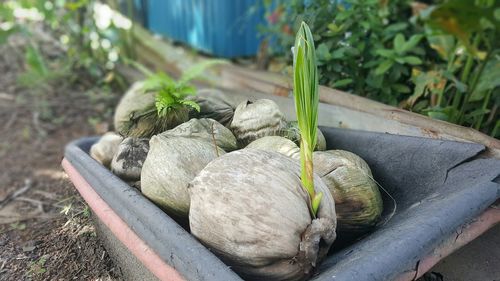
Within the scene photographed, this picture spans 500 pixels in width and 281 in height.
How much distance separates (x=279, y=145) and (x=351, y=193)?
0.29 metres

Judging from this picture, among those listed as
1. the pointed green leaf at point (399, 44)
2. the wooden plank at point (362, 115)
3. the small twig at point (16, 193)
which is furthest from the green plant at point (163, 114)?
the small twig at point (16, 193)

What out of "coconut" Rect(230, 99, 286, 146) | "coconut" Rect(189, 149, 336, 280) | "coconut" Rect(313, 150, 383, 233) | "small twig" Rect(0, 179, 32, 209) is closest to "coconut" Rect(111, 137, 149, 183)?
"coconut" Rect(230, 99, 286, 146)

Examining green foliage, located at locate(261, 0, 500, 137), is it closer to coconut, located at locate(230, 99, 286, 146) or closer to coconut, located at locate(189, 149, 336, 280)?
coconut, located at locate(230, 99, 286, 146)

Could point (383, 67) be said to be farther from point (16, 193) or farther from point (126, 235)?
point (16, 193)

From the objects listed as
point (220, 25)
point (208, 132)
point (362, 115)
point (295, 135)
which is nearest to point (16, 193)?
point (208, 132)

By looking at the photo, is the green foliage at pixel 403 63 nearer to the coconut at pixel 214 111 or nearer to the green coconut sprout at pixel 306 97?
the coconut at pixel 214 111

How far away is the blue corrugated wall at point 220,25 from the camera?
13.5 feet

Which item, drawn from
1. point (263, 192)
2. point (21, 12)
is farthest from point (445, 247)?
point (21, 12)

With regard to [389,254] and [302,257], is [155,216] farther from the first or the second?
[389,254]

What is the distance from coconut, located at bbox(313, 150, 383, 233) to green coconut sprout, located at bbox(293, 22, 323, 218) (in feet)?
0.80

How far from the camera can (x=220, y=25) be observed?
4141 mm

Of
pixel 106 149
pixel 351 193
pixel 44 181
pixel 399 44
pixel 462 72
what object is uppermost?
pixel 399 44

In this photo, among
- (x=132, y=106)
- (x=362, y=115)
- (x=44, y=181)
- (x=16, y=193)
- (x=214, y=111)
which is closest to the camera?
(x=214, y=111)

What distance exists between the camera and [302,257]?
47.9 inches
